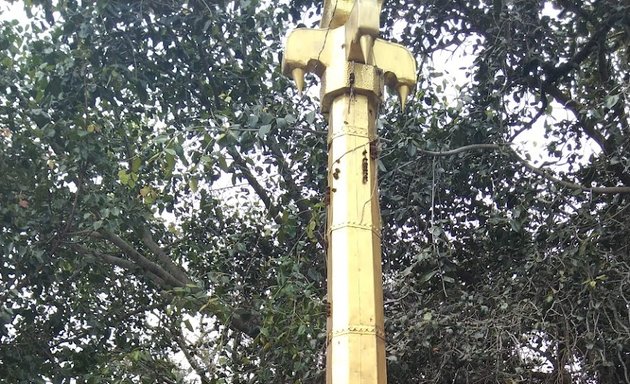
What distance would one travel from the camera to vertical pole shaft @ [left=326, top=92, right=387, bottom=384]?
2.70m

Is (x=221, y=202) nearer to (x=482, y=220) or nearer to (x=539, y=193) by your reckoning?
(x=482, y=220)

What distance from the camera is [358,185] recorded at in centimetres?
298

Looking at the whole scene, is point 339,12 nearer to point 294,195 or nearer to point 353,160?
point 353,160

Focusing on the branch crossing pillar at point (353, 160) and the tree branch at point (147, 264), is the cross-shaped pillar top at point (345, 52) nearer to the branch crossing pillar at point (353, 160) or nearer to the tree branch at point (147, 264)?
the branch crossing pillar at point (353, 160)

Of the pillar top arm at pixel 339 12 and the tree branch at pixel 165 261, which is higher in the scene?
the tree branch at pixel 165 261

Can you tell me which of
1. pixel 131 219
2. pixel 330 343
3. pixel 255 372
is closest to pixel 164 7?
pixel 131 219

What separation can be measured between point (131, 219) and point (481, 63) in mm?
2803

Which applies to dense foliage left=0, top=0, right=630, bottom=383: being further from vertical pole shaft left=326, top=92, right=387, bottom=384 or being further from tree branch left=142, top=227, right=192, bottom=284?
vertical pole shaft left=326, top=92, right=387, bottom=384

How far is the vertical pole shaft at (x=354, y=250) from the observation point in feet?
8.87

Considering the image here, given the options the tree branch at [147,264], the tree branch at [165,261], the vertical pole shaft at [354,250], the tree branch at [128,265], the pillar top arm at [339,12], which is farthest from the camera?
the tree branch at [165,261]

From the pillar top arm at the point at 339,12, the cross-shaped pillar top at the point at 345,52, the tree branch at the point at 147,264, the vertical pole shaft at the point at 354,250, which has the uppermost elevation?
the tree branch at the point at 147,264

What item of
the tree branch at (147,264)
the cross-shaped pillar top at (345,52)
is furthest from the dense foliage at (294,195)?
the cross-shaped pillar top at (345,52)

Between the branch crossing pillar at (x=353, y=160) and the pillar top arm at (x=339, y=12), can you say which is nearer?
the branch crossing pillar at (x=353, y=160)

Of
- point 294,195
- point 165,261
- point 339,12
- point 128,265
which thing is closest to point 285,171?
point 294,195
